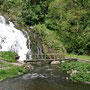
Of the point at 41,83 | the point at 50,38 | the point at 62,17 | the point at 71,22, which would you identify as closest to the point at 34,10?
the point at 62,17

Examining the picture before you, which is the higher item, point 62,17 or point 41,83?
point 62,17

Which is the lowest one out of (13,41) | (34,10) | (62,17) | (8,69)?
(8,69)

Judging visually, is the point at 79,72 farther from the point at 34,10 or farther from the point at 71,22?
the point at 34,10

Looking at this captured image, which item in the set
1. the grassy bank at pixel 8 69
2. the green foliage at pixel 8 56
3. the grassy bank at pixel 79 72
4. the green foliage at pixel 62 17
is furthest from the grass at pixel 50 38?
the grassy bank at pixel 8 69

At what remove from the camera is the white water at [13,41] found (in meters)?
30.0

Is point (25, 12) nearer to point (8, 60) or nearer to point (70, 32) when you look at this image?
point (70, 32)

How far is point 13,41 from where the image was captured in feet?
102

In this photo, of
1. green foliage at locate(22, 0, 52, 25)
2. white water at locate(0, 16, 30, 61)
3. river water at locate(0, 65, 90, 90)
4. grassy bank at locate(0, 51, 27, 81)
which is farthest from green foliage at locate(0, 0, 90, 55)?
river water at locate(0, 65, 90, 90)

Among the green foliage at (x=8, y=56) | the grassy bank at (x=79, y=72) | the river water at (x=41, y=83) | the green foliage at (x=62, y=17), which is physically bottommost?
the river water at (x=41, y=83)

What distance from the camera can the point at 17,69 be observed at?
68.9 ft

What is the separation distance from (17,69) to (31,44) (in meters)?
12.1

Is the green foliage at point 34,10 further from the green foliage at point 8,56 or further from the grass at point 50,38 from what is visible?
the green foliage at point 8,56

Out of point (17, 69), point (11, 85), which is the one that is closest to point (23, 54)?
point (17, 69)

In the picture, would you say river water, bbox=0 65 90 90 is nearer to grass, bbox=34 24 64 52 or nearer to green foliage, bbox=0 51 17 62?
green foliage, bbox=0 51 17 62
